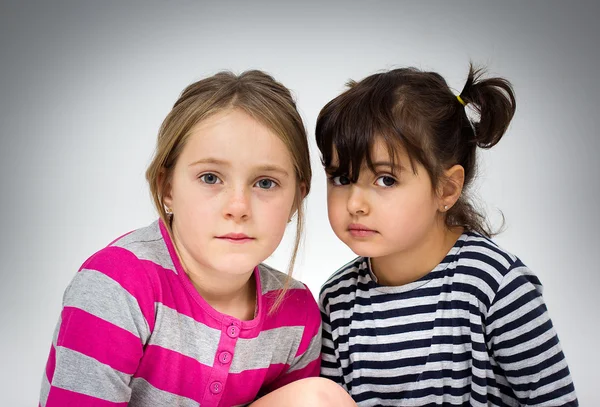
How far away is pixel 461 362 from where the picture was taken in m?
1.65

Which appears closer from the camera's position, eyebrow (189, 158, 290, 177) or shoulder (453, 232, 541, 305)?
eyebrow (189, 158, 290, 177)

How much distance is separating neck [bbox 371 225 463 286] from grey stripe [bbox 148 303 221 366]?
0.40 metres

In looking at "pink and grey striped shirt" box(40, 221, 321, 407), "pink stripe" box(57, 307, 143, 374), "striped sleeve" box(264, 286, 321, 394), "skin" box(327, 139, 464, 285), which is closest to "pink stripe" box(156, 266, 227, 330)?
"pink and grey striped shirt" box(40, 221, 321, 407)

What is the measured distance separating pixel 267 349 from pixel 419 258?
36 centimetres

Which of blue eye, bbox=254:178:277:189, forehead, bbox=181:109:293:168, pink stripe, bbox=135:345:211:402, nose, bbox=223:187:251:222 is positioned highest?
forehead, bbox=181:109:293:168

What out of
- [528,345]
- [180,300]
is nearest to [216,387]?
[180,300]

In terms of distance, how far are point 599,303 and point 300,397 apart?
1099 mm

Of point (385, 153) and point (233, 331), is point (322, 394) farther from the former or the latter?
point (385, 153)

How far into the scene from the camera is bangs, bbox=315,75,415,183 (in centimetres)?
158

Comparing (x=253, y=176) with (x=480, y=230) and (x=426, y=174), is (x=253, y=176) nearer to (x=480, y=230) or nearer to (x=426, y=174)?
(x=426, y=174)

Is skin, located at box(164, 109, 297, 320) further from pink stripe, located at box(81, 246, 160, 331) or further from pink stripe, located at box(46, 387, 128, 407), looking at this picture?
pink stripe, located at box(46, 387, 128, 407)

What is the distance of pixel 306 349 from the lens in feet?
5.56

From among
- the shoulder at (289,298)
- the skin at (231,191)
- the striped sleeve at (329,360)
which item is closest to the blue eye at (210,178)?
the skin at (231,191)

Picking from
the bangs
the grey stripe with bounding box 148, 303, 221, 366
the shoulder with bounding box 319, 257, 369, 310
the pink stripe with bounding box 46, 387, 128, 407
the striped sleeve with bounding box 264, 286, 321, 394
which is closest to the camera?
the pink stripe with bounding box 46, 387, 128, 407
